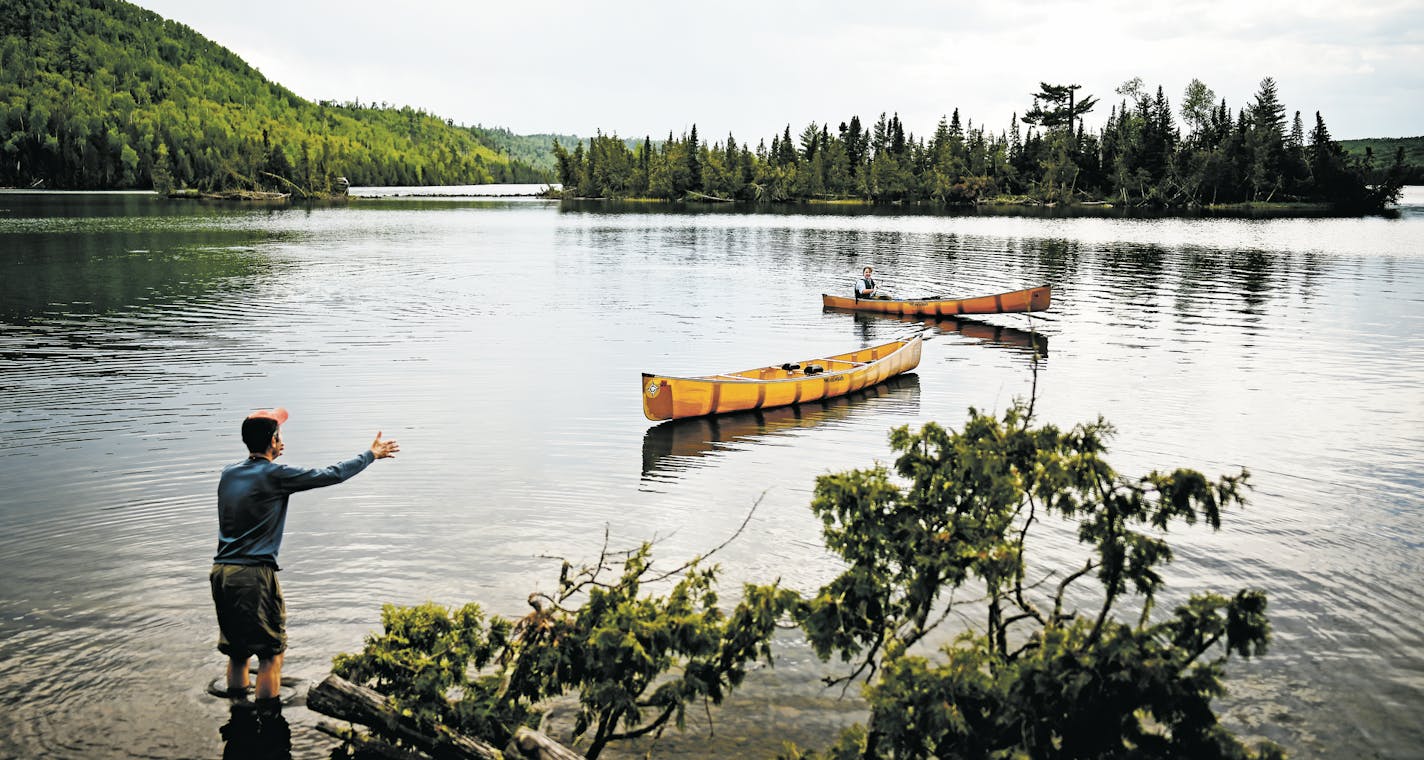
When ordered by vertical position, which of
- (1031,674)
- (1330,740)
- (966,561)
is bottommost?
(1330,740)

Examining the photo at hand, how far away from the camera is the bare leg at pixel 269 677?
9.26 m

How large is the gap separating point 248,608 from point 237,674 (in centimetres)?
140

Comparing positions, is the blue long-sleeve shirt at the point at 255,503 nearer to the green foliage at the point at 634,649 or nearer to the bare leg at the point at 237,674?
the bare leg at the point at 237,674

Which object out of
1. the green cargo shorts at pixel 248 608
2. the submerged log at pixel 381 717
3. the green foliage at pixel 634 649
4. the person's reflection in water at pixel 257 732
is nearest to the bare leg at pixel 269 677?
the person's reflection in water at pixel 257 732

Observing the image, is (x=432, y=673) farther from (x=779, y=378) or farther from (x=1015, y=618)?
(x=779, y=378)

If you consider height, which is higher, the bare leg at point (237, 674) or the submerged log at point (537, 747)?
the submerged log at point (537, 747)

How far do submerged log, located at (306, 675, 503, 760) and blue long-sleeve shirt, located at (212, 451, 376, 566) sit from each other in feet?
4.59

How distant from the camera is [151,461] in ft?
60.4

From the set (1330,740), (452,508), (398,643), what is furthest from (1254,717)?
(452,508)

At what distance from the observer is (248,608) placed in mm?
8672

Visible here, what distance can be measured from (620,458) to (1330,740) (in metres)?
13.2

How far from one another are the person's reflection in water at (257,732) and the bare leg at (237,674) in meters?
0.14

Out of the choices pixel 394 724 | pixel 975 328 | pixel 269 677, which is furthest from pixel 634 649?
pixel 975 328

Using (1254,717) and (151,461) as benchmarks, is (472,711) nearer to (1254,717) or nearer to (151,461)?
(1254,717)
